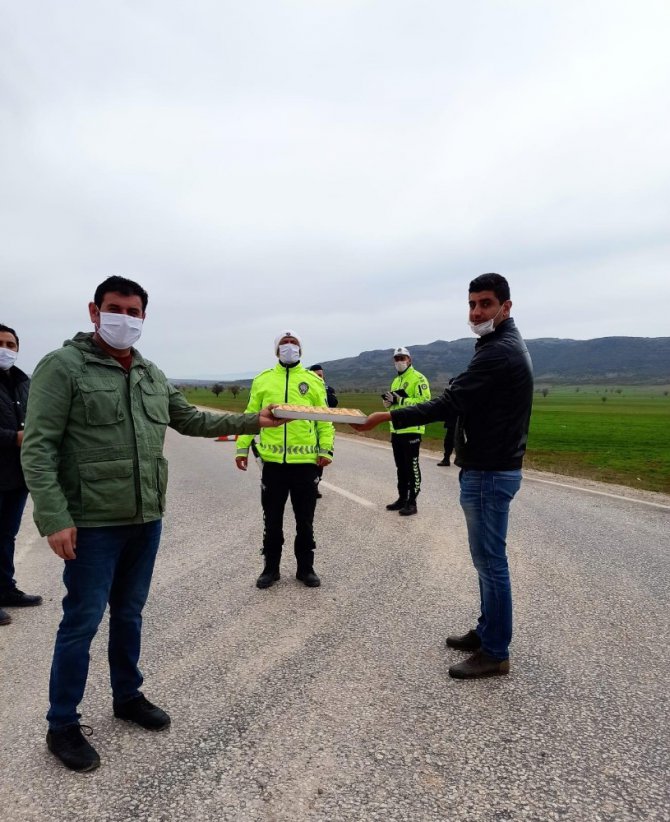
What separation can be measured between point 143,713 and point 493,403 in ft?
9.13

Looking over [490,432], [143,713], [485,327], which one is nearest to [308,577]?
[143,713]

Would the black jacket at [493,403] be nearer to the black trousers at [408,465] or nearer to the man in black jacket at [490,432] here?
the man in black jacket at [490,432]

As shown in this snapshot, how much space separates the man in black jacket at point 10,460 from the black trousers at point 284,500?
213 centimetres

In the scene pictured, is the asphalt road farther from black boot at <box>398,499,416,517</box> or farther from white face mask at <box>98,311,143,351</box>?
white face mask at <box>98,311,143,351</box>

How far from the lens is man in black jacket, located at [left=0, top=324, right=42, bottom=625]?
4637 millimetres

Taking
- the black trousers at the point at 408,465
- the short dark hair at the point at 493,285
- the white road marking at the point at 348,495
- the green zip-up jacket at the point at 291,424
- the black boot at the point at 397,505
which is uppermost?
the short dark hair at the point at 493,285

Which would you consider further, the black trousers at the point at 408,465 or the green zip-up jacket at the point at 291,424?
the black trousers at the point at 408,465

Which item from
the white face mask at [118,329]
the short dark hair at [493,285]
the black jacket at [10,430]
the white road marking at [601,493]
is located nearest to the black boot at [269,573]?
the black jacket at [10,430]

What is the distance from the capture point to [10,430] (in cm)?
460

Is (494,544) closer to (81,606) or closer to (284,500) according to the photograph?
(284,500)

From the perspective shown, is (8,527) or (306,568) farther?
(306,568)

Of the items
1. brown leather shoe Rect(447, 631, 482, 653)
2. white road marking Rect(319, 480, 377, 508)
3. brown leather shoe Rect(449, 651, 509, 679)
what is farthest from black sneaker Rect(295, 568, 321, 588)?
white road marking Rect(319, 480, 377, 508)

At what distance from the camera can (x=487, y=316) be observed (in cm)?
359

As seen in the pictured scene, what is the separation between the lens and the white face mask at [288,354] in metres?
5.22
